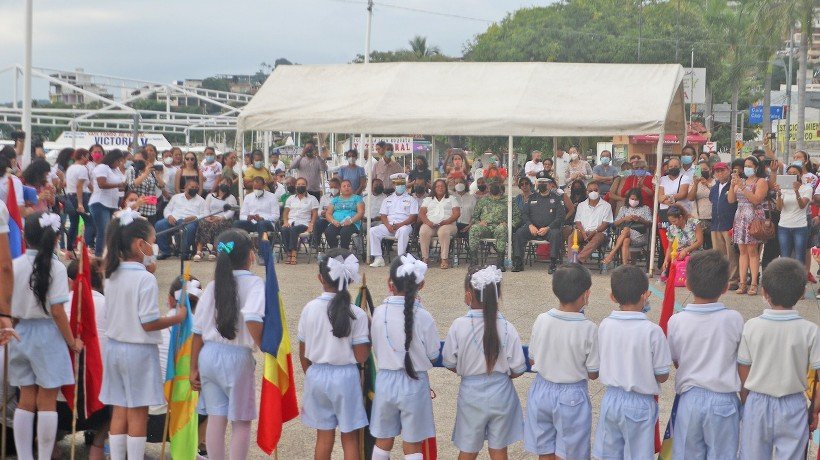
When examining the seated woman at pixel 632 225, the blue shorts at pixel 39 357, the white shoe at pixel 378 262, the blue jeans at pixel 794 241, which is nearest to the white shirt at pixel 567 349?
the blue shorts at pixel 39 357

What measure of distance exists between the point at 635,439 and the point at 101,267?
320cm

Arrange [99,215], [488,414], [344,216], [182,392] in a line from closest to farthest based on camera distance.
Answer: [488,414] < [182,392] < [99,215] < [344,216]

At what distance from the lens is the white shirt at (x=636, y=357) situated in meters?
5.10

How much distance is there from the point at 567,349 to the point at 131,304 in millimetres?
2362

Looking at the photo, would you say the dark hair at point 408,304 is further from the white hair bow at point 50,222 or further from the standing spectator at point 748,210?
the standing spectator at point 748,210

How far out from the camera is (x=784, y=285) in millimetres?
5094

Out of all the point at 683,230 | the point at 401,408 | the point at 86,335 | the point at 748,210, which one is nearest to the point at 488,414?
the point at 401,408

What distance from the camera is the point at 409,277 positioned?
5461 mm

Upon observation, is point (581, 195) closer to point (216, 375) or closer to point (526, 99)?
point (526, 99)

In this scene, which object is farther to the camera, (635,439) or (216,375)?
(216,375)

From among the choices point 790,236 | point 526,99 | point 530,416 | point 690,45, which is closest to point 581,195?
point 526,99

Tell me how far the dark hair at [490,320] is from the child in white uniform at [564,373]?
0.20 m

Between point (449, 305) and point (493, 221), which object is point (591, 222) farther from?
point (449, 305)

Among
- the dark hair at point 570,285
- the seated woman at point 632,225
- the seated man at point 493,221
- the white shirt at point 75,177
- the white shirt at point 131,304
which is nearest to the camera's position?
the dark hair at point 570,285
